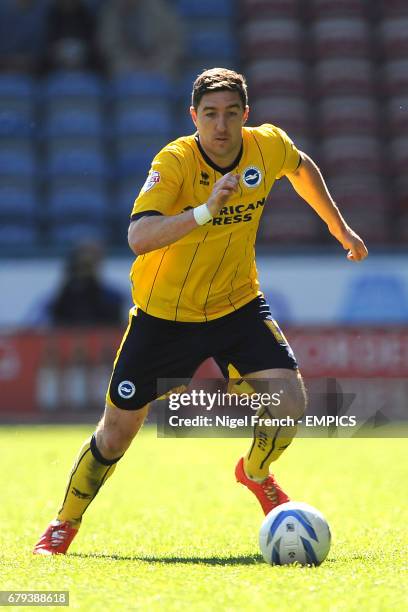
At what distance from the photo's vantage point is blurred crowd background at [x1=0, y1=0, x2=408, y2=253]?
1780 centimetres

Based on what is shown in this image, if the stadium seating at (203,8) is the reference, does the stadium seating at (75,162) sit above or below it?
below

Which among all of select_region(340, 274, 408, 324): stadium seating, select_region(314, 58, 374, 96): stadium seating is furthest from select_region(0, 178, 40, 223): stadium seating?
select_region(314, 58, 374, 96): stadium seating

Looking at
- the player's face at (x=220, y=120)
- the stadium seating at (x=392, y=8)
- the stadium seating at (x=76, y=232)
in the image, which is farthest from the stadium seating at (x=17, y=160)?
the player's face at (x=220, y=120)

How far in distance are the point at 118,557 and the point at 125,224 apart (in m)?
12.0

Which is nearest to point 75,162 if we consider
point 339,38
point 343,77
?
point 343,77

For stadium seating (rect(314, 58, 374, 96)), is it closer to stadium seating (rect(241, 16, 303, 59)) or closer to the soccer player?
stadium seating (rect(241, 16, 303, 59))

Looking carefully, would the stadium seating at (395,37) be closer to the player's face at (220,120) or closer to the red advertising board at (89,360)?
the red advertising board at (89,360)

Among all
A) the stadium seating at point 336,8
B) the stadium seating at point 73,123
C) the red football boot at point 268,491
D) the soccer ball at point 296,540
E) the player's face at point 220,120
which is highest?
the stadium seating at point 336,8

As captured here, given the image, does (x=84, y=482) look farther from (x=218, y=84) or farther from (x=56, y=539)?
(x=218, y=84)

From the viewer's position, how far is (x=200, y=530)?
720 cm

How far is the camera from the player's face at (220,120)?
5.97 m

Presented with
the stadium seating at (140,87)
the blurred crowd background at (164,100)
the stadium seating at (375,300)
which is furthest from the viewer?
the stadium seating at (140,87)

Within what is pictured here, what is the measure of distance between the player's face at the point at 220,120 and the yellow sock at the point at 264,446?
1.41 meters

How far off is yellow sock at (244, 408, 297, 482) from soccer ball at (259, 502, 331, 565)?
72cm
